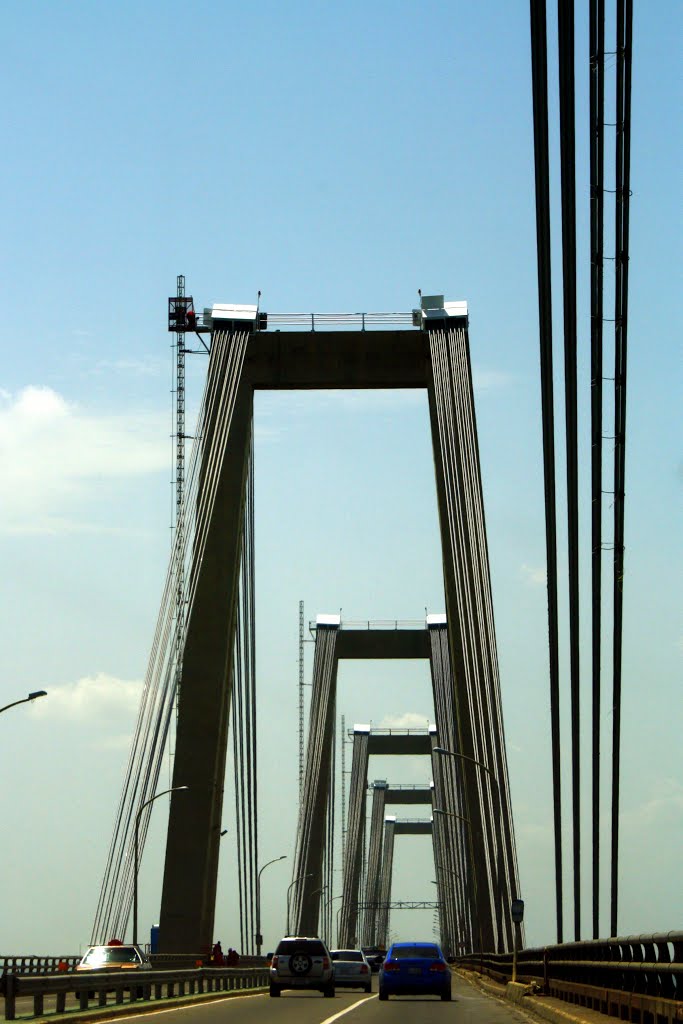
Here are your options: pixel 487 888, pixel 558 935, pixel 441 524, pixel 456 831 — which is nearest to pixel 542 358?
pixel 558 935

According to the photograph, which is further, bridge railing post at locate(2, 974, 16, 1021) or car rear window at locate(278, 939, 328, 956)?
car rear window at locate(278, 939, 328, 956)

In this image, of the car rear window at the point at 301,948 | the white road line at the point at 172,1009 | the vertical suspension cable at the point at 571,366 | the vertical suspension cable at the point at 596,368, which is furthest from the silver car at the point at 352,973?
the vertical suspension cable at the point at 596,368

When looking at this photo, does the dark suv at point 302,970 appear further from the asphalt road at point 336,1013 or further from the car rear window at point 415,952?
the asphalt road at point 336,1013

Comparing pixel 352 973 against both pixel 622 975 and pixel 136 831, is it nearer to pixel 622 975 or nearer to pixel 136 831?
pixel 136 831

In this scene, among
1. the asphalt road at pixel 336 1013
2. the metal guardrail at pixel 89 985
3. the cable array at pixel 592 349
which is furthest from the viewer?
the asphalt road at pixel 336 1013

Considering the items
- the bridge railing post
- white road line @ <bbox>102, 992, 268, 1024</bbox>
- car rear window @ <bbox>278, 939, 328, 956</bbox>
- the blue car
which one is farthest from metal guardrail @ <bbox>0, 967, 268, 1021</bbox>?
the blue car

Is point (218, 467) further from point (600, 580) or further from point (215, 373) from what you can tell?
point (600, 580)

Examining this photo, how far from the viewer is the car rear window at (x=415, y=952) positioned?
30672 millimetres

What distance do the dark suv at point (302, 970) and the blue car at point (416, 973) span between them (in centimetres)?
250

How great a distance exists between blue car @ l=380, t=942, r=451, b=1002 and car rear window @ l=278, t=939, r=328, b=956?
112 inches

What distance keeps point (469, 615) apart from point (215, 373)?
8912 mm

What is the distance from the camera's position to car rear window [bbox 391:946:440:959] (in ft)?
101

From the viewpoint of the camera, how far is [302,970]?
32969mm

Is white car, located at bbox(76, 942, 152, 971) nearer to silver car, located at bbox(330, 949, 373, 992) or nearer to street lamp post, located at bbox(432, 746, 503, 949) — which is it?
street lamp post, located at bbox(432, 746, 503, 949)
